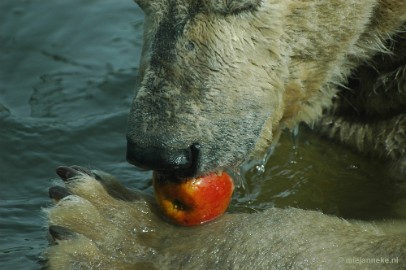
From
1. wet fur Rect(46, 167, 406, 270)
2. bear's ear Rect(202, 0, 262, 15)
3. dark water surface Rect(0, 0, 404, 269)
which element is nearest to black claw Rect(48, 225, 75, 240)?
wet fur Rect(46, 167, 406, 270)

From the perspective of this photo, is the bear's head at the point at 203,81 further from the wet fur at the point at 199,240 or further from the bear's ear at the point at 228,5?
the wet fur at the point at 199,240

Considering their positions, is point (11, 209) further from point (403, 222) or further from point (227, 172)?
point (403, 222)

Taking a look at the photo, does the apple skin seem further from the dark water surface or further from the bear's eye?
the dark water surface

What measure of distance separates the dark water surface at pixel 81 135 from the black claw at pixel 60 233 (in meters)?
0.60

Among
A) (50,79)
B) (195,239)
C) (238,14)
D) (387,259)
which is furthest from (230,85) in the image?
(50,79)

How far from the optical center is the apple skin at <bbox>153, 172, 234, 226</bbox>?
433cm

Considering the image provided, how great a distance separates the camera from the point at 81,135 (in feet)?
21.1

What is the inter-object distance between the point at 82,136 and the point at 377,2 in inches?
95.0

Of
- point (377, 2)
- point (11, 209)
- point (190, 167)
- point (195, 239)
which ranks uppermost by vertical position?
point (377, 2)

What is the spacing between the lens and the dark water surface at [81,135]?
549 centimetres

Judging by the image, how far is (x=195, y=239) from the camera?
14.2ft

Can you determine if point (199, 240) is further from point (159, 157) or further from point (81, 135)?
point (81, 135)

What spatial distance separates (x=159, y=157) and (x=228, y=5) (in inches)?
29.9

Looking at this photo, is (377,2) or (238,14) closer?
(238,14)
